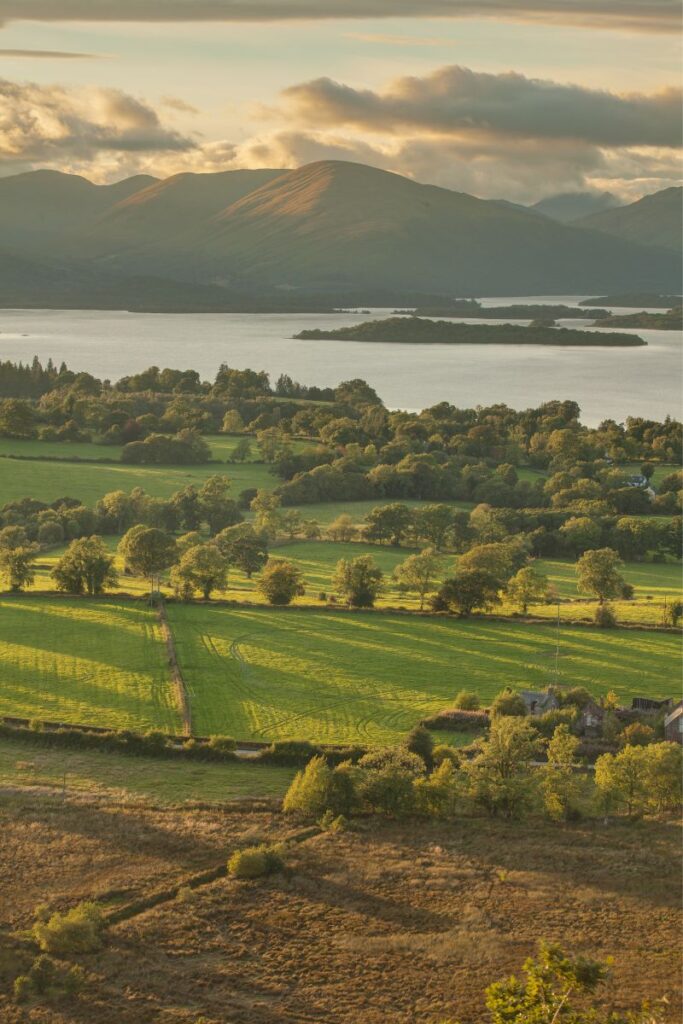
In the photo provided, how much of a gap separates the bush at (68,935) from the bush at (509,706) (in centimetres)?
1247

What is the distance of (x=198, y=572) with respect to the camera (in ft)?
133

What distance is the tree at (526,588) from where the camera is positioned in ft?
131

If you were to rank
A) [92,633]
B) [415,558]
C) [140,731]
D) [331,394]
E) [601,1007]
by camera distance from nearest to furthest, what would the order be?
[601,1007] → [140,731] → [92,633] → [415,558] → [331,394]

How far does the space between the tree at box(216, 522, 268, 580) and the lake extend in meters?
57.2

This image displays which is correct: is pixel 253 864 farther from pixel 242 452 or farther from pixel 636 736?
pixel 242 452

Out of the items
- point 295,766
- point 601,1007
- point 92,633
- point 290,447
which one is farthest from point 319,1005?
point 290,447

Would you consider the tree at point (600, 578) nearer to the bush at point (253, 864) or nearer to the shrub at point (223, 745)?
the shrub at point (223, 745)

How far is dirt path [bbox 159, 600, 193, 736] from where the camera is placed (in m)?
28.6

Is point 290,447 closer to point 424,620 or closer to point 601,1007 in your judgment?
point 424,620

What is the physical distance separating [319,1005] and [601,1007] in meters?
3.87

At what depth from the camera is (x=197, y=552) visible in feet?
132

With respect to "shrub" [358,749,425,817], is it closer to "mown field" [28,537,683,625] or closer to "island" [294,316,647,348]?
"mown field" [28,537,683,625]

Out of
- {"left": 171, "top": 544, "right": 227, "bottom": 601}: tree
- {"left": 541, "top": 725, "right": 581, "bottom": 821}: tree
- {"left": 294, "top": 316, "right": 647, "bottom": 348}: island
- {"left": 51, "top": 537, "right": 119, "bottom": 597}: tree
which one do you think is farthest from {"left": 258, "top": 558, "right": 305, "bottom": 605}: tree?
{"left": 294, "top": 316, "right": 647, "bottom": 348}: island

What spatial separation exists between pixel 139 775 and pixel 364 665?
30.6 ft
